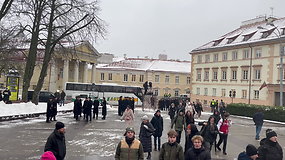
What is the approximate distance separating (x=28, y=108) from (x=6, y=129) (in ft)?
30.5

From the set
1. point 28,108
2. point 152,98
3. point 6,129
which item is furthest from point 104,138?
point 152,98

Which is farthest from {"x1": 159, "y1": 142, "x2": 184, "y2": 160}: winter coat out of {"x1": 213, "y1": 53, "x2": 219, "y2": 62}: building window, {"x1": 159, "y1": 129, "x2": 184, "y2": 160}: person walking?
{"x1": 213, "y1": 53, "x2": 219, "y2": 62}: building window

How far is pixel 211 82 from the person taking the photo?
200 ft

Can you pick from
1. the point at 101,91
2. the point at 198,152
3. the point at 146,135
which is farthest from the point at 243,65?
the point at 198,152

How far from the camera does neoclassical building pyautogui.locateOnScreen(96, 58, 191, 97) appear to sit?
8331cm

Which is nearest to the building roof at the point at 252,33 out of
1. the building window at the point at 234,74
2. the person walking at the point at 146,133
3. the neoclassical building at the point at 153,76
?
the building window at the point at 234,74

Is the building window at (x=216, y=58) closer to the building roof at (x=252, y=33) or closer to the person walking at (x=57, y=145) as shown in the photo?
the building roof at (x=252, y=33)

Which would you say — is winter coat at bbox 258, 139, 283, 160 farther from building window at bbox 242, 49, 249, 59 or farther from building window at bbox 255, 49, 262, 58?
building window at bbox 242, 49, 249, 59

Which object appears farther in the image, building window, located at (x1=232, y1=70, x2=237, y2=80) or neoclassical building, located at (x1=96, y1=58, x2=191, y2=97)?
neoclassical building, located at (x1=96, y1=58, x2=191, y2=97)

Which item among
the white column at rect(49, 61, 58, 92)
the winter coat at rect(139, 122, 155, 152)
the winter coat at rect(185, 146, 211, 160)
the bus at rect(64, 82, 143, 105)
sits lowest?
the winter coat at rect(139, 122, 155, 152)

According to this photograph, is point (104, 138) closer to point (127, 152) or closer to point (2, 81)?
point (127, 152)

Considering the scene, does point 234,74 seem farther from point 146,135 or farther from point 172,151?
point 172,151

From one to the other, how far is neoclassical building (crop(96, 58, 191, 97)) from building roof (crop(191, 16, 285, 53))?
1823cm

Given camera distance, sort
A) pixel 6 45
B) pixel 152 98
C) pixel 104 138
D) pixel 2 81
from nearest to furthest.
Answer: pixel 104 138 < pixel 6 45 < pixel 152 98 < pixel 2 81
